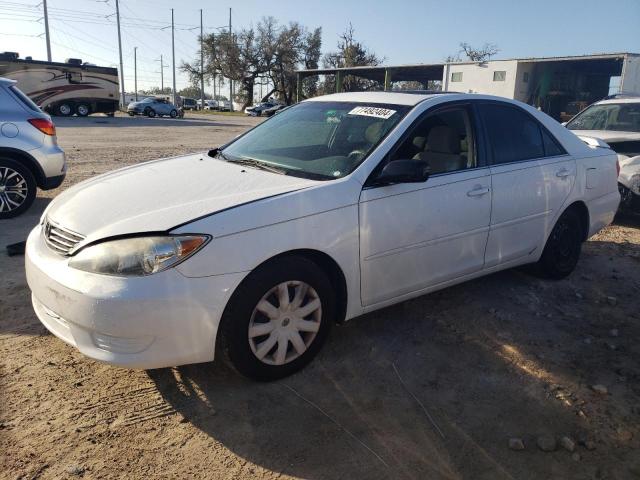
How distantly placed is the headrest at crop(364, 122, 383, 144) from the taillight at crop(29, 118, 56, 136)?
4.91m

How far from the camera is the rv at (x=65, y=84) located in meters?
29.0

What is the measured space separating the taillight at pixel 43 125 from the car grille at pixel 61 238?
4198 mm

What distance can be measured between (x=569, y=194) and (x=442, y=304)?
60.0 inches

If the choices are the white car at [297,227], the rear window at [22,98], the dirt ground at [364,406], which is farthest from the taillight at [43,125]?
the white car at [297,227]

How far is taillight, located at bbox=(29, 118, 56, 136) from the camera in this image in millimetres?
6582

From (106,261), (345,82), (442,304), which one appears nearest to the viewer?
(106,261)

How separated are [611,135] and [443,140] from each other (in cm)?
479

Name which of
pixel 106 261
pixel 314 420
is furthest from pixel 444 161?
pixel 106 261

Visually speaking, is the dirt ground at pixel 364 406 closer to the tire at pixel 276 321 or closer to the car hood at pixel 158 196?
the tire at pixel 276 321

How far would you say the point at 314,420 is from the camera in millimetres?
2719

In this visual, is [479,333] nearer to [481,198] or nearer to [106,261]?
[481,198]

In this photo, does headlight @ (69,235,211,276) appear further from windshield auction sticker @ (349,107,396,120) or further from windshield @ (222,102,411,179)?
windshield auction sticker @ (349,107,396,120)

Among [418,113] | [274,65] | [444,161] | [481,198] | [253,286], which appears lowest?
[253,286]

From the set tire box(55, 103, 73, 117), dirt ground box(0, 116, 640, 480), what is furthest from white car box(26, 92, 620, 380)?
tire box(55, 103, 73, 117)
